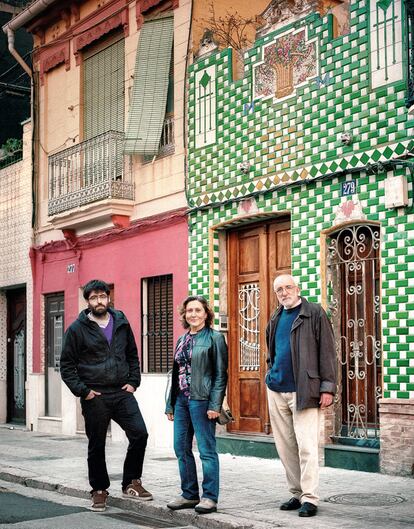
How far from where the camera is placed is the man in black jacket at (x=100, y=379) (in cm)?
839

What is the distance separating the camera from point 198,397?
7902 millimetres

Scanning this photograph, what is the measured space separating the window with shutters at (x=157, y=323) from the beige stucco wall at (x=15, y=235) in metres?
4.24

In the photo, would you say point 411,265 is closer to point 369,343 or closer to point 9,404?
point 369,343

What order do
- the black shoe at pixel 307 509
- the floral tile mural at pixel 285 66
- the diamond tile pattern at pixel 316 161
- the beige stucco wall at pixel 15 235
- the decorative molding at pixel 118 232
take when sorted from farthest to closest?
the beige stucco wall at pixel 15 235
the decorative molding at pixel 118 232
the floral tile mural at pixel 285 66
the diamond tile pattern at pixel 316 161
the black shoe at pixel 307 509

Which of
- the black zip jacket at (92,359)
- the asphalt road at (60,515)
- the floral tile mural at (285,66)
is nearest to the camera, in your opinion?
the asphalt road at (60,515)

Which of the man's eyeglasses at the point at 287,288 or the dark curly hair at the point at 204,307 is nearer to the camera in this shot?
the man's eyeglasses at the point at 287,288

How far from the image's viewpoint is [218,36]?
13797 mm

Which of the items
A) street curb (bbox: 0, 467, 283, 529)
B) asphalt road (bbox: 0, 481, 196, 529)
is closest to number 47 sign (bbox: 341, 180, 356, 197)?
street curb (bbox: 0, 467, 283, 529)

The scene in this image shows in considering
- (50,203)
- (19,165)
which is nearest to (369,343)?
(50,203)

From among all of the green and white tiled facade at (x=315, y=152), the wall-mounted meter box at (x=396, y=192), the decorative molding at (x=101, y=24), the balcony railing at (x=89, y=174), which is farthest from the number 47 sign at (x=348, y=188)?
the decorative molding at (x=101, y=24)

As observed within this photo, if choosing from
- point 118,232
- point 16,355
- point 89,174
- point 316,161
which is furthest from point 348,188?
point 16,355

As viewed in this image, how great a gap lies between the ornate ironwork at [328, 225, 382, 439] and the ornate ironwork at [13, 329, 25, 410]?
9751 millimetres

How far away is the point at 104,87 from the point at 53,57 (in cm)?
207

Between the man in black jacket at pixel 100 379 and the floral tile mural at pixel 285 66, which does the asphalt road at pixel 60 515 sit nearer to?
the man in black jacket at pixel 100 379
